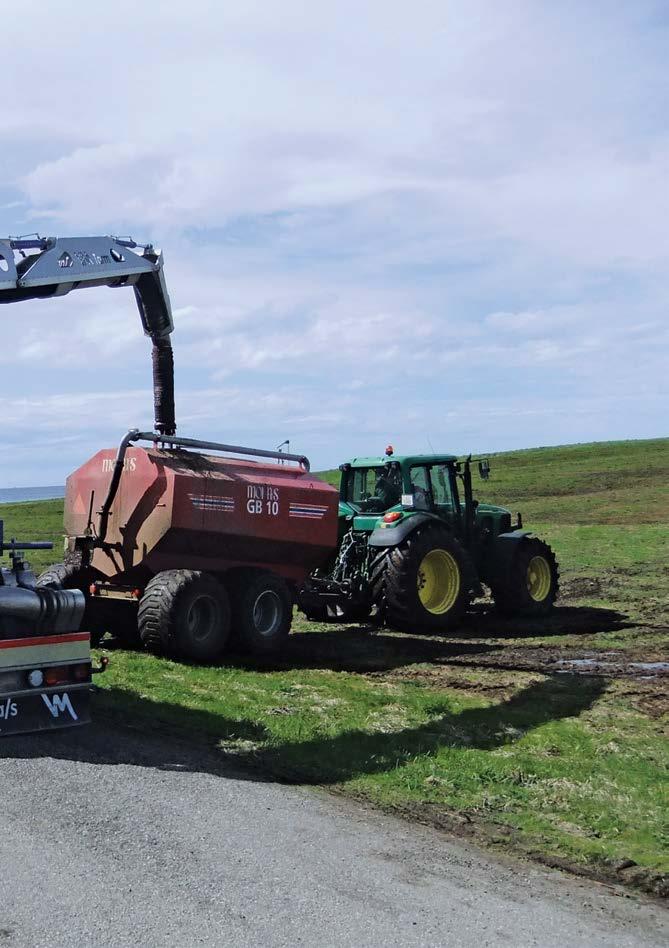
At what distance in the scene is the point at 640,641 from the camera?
14406mm

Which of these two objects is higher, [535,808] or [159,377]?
[159,377]

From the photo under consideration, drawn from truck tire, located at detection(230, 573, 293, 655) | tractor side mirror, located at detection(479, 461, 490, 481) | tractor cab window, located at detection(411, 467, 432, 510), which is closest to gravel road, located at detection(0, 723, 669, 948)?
truck tire, located at detection(230, 573, 293, 655)

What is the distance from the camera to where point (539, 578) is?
17.7 meters

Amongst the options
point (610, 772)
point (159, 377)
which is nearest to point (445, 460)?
point (159, 377)

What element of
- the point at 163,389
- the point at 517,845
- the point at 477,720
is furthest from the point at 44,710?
the point at 163,389

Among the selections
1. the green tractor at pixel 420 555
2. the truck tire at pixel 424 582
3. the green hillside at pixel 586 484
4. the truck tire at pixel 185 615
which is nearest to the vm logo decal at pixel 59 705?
the truck tire at pixel 185 615

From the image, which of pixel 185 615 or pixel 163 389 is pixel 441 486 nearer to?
pixel 163 389

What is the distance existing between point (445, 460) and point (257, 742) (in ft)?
29.3

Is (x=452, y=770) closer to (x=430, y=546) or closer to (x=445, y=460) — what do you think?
(x=430, y=546)

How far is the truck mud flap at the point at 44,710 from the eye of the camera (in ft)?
25.4

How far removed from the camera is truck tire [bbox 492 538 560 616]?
56.3 ft

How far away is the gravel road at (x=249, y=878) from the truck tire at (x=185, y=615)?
4.86m

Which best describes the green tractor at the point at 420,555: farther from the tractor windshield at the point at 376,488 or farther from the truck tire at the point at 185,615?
the truck tire at the point at 185,615

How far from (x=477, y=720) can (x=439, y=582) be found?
6.64m
